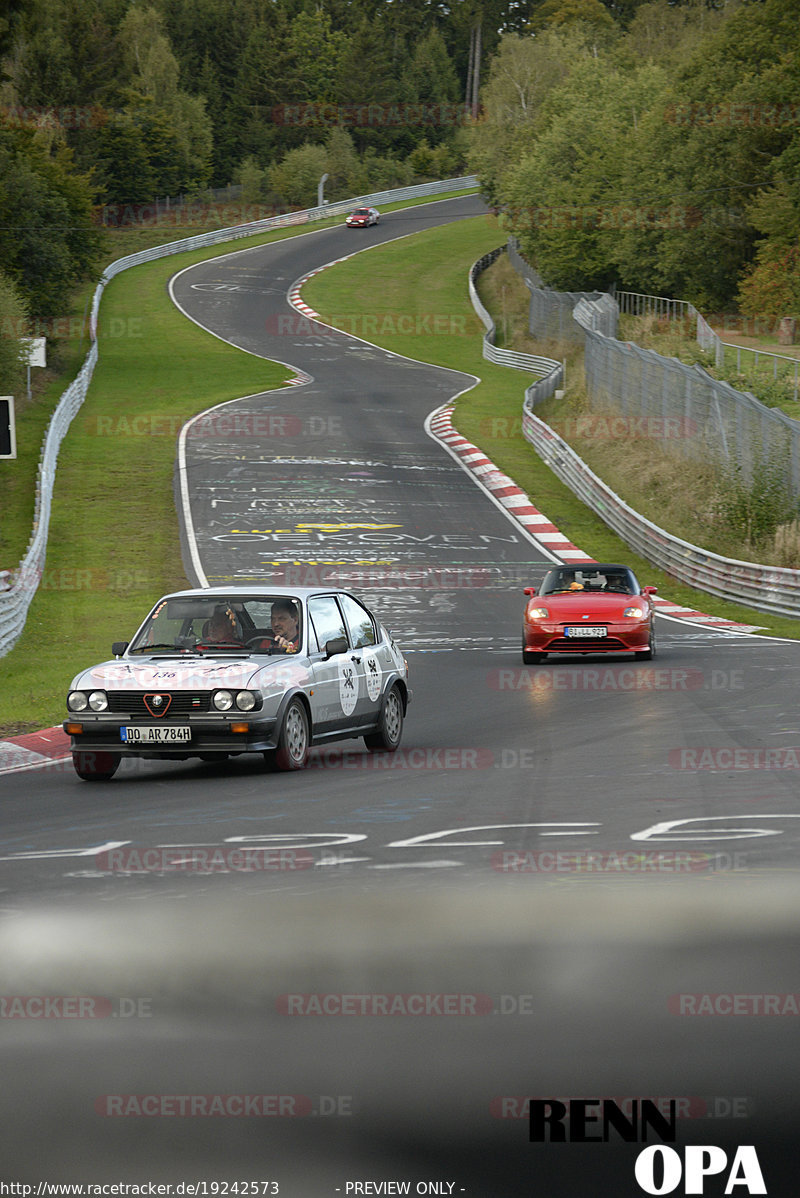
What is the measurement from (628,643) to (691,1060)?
15941 mm

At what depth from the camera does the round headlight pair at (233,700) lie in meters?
11.5

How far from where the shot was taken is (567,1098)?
451 centimetres

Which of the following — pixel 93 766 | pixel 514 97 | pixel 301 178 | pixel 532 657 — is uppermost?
pixel 514 97

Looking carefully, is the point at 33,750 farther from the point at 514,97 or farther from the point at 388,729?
the point at 514,97

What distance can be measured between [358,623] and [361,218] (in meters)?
98.0

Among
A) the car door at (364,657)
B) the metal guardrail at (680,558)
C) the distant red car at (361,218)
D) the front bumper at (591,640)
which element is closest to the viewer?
the car door at (364,657)

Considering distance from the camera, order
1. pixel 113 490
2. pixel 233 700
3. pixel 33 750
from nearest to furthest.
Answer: pixel 233 700 < pixel 33 750 < pixel 113 490

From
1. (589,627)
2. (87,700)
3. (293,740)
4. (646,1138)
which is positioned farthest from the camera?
(589,627)

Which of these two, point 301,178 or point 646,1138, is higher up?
point 646,1138

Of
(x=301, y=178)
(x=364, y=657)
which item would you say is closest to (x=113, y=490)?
(x=364, y=657)

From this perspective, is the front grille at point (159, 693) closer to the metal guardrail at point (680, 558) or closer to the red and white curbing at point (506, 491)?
the metal guardrail at point (680, 558)

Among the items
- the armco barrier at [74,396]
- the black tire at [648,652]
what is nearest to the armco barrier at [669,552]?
the black tire at [648,652]

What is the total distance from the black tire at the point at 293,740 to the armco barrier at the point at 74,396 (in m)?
11.7

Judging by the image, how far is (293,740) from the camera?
12.0 m
